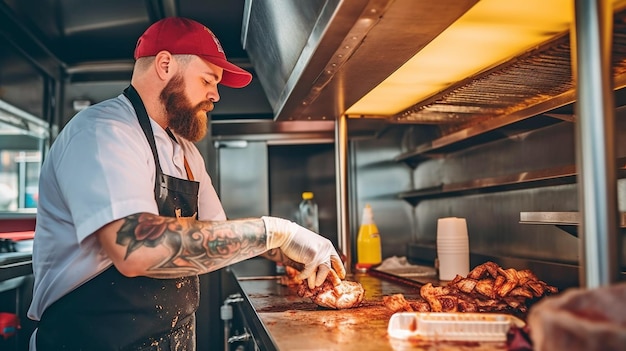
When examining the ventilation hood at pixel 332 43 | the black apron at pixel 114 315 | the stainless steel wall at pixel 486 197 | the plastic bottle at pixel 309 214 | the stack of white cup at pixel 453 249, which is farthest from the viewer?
the plastic bottle at pixel 309 214

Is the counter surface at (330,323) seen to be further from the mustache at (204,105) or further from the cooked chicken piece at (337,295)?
the mustache at (204,105)

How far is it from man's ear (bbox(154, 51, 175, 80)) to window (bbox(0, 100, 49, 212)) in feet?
5.34

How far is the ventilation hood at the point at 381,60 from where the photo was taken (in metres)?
1.37

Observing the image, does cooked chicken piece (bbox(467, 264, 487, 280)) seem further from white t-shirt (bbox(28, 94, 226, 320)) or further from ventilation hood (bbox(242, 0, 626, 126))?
white t-shirt (bbox(28, 94, 226, 320))

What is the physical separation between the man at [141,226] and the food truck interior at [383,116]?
0.42 metres

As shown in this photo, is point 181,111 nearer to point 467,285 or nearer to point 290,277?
point 290,277

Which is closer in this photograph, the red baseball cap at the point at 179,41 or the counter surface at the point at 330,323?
the counter surface at the point at 330,323

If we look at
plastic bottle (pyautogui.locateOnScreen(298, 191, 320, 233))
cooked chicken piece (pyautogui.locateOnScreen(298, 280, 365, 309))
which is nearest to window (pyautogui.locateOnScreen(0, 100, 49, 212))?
plastic bottle (pyautogui.locateOnScreen(298, 191, 320, 233))

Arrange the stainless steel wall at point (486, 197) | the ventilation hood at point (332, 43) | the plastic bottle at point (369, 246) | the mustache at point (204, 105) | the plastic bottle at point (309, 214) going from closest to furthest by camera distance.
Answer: the ventilation hood at point (332, 43), the mustache at point (204, 105), the stainless steel wall at point (486, 197), the plastic bottle at point (369, 246), the plastic bottle at point (309, 214)

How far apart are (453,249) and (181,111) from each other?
125 centimetres

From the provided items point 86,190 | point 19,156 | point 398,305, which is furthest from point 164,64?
point 19,156

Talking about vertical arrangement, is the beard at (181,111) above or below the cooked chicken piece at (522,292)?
above

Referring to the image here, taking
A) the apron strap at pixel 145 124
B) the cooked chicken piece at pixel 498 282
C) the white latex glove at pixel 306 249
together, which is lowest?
the cooked chicken piece at pixel 498 282

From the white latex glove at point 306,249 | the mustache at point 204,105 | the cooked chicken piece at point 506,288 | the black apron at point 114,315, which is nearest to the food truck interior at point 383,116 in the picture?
the cooked chicken piece at point 506,288
